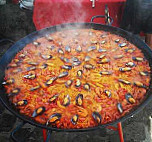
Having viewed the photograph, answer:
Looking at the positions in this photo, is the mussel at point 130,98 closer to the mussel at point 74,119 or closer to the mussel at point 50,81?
the mussel at point 74,119

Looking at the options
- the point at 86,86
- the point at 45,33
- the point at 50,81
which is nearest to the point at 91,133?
the point at 86,86

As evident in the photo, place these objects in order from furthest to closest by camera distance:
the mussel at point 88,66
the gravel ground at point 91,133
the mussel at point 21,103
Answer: the gravel ground at point 91,133
the mussel at point 88,66
the mussel at point 21,103

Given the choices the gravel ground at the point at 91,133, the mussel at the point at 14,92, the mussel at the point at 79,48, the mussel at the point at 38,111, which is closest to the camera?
the mussel at the point at 38,111

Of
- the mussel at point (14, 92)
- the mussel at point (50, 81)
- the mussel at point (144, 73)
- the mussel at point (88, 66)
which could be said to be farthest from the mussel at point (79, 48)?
the mussel at point (14, 92)

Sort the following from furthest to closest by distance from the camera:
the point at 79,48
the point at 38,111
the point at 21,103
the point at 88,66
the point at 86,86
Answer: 1. the point at 79,48
2. the point at 88,66
3. the point at 86,86
4. the point at 21,103
5. the point at 38,111

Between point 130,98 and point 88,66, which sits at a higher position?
point 88,66

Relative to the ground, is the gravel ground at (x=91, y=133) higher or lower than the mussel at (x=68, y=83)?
lower

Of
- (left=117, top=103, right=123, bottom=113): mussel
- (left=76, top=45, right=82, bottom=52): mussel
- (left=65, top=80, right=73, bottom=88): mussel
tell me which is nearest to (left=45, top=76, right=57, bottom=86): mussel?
(left=65, top=80, right=73, bottom=88): mussel

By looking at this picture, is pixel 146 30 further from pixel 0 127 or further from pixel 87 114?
pixel 0 127

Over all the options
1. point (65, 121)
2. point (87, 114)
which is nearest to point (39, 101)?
point (65, 121)

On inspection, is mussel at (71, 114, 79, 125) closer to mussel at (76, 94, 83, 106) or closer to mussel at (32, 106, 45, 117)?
mussel at (76, 94, 83, 106)

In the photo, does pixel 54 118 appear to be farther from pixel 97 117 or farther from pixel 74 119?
pixel 97 117
